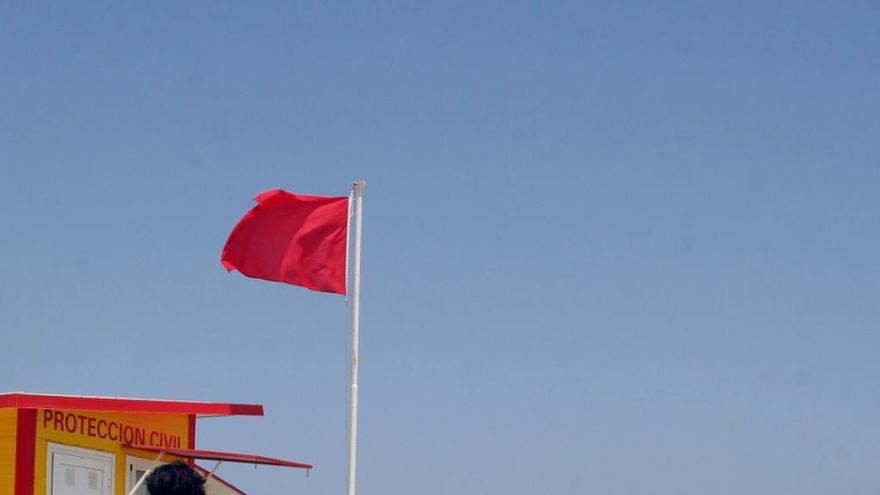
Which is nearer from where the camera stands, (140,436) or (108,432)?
(108,432)

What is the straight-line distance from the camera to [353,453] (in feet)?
56.7

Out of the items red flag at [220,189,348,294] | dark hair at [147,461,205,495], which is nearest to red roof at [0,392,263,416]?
red flag at [220,189,348,294]

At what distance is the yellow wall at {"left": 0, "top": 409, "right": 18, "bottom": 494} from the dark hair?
37.1ft

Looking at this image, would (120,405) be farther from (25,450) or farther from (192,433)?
(192,433)

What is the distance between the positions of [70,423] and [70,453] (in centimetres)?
40

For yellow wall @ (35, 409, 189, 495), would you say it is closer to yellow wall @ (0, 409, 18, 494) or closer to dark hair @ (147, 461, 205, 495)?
yellow wall @ (0, 409, 18, 494)

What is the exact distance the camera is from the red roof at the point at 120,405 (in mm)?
16359

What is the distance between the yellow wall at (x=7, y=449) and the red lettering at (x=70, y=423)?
37.6 inches

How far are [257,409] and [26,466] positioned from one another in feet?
14.1

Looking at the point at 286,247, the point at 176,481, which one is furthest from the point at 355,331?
the point at 176,481

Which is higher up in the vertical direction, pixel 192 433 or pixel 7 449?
pixel 192 433

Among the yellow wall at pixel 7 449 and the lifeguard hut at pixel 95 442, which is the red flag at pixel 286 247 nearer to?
the lifeguard hut at pixel 95 442

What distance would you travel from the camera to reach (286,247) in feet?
60.8

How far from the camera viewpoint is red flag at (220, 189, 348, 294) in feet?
60.7
